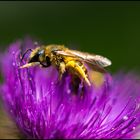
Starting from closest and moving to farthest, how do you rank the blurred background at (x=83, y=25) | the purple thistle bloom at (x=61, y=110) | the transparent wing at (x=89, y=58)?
the purple thistle bloom at (x=61, y=110) → the transparent wing at (x=89, y=58) → the blurred background at (x=83, y=25)

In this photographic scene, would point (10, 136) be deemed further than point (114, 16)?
No

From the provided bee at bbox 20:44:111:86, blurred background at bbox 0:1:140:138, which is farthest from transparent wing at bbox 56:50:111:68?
blurred background at bbox 0:1:140:138

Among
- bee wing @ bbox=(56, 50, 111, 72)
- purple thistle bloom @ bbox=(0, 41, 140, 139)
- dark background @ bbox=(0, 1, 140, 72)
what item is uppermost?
bee wing @ bbox=(56, 50, 111, 72)

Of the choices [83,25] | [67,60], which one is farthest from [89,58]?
[83,25]

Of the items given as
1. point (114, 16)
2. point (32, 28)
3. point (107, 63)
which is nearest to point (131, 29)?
point (114, 16)

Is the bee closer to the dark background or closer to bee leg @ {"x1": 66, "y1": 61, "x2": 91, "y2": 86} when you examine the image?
bee leg @ {"x1": 66, "y1": 61, "x2": 91, "y2": 86}

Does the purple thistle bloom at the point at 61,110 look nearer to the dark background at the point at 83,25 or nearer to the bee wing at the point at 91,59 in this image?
the bee wing at the point at 91,59

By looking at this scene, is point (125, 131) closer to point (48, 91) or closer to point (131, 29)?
point (48, 91)

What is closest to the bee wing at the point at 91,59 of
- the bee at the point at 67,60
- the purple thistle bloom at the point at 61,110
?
the bee at the point at 67,60
